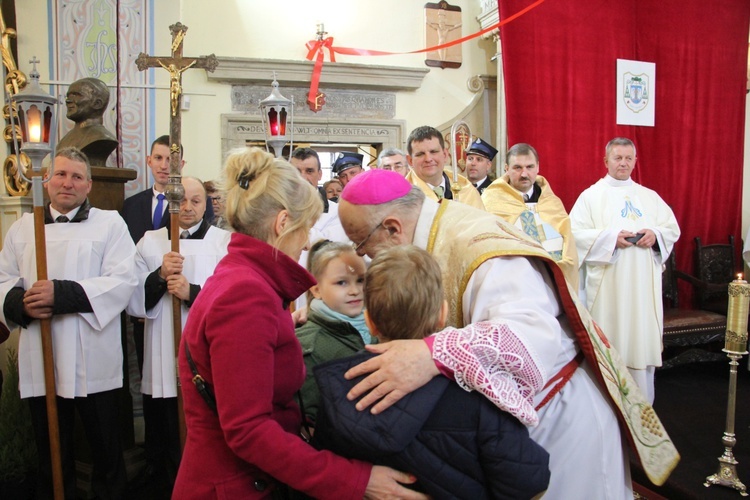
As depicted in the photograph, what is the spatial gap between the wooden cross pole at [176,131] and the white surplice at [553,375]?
4.94 feet

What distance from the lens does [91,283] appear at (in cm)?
281

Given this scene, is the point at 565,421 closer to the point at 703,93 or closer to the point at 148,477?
the point at 148,477

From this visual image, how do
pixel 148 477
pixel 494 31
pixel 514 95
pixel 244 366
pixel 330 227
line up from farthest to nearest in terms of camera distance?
pixel 494 31, pixel 514 95, pixel 330 227, pixel 148 477, pixel 244 366

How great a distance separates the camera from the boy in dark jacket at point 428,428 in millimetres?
1166

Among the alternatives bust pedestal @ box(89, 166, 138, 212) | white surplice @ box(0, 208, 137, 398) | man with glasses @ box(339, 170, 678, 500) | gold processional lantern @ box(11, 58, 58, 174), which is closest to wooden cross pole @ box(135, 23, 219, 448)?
white surplice @ box(0, 208, 137, 398)

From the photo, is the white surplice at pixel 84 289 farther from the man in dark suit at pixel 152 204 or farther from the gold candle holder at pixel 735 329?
the gold candle holder at pixel 735 329

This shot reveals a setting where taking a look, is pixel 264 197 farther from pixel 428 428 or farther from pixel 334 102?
pixel 334 102

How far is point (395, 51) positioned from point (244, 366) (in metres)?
5.78

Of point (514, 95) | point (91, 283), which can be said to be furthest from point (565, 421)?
point (514, 95)

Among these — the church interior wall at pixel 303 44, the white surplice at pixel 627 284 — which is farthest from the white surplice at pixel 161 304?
the white surplice at pixel 627 284

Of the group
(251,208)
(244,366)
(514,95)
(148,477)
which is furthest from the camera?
(514,95)

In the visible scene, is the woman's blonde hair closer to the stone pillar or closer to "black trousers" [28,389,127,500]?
"black trousers" [28,389,127,500]

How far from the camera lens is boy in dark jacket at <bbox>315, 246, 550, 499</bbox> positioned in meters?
1.17

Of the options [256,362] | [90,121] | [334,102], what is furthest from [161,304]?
[334,102]
